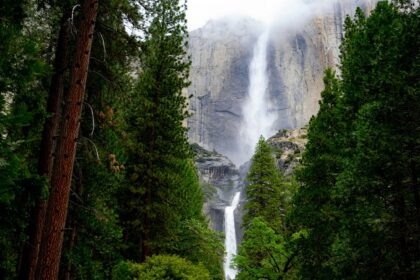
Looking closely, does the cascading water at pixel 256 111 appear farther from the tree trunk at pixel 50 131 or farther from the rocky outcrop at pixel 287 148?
the tree trunk at pixel 50 131

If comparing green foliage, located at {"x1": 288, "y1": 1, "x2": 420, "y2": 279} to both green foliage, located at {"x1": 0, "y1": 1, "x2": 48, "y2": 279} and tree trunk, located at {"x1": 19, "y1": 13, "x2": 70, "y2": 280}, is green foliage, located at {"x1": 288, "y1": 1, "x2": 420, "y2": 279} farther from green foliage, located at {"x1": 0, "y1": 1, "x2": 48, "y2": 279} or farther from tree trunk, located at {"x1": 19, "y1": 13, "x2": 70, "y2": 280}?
green foliage, located at {"x1": 0, "y1": 1, "x2": 48, "y2": 279}

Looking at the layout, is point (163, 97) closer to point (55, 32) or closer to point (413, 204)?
point (55, 32)

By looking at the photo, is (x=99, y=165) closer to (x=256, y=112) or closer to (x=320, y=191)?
(x=320, y=191)

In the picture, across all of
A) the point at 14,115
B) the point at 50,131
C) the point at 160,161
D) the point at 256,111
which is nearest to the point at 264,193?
the point at 160,161

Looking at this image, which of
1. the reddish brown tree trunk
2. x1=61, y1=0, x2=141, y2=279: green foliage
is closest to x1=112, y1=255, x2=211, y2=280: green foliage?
x1=61, y1=0, x2=141, y2=279: green foliage

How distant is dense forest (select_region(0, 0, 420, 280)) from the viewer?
6.74m

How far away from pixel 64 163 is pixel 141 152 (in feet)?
31.2

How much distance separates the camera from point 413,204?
1020 cm

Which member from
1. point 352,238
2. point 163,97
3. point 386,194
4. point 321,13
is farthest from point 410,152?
point 321,13

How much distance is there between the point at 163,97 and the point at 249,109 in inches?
4285

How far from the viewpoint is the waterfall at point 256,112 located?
121 metres

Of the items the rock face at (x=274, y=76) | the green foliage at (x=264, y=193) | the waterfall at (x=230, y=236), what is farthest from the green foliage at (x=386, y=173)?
the rock face at (x=274, y=76)

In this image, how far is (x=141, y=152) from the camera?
53.1ft

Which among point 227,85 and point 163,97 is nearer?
point 163,97
